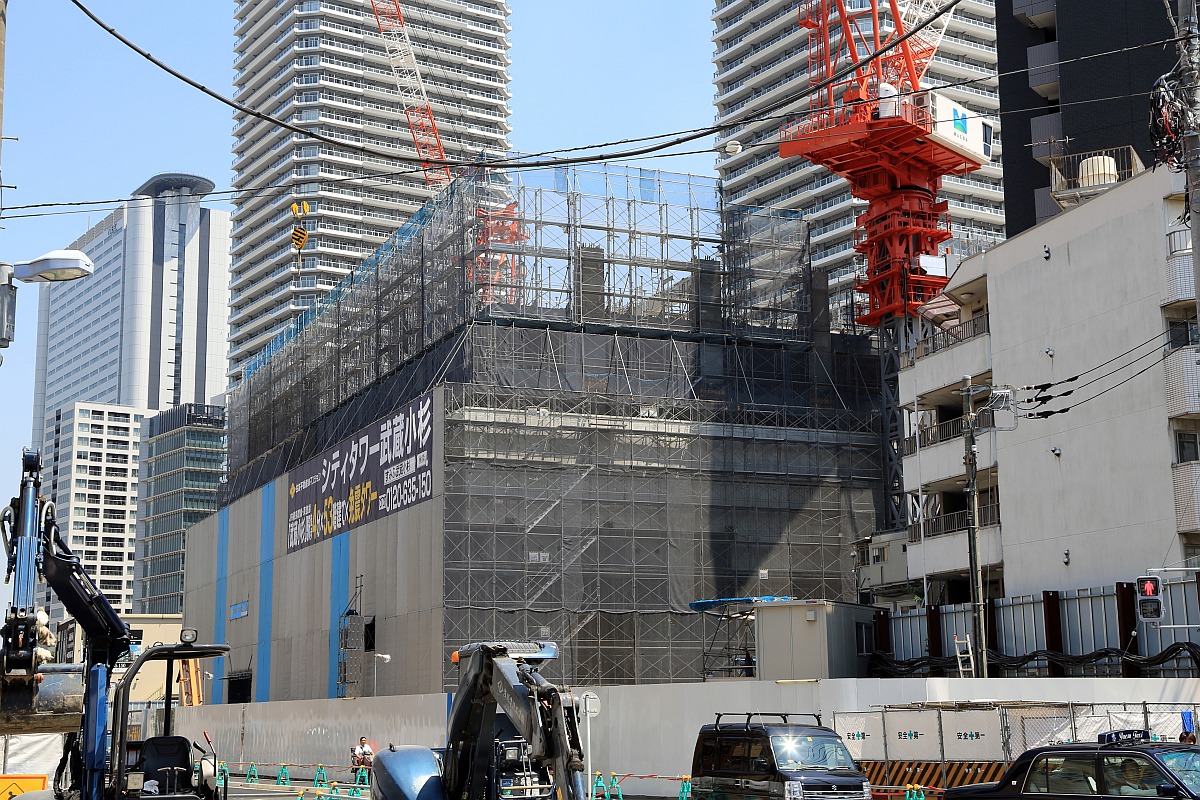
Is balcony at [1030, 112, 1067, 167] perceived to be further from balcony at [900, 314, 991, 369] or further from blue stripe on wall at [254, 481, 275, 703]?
blue stripe on wall at [254, 481, 275, 703]

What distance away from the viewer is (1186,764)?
55.1 ft

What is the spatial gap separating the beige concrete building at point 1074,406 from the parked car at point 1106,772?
2055 cm

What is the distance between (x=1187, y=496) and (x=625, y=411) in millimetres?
22788

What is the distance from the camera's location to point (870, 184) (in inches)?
2562

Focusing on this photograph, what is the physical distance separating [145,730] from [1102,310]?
29.8 meters

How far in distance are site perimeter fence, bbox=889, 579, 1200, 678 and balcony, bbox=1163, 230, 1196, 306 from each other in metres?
7.65

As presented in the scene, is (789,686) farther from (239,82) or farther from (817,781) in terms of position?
(239,82)

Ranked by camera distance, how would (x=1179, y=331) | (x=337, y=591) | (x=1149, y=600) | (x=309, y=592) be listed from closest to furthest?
(x=1149, y=600) < (x=1179, y=331) < (x=337, y=591) < (x=309, y=592)

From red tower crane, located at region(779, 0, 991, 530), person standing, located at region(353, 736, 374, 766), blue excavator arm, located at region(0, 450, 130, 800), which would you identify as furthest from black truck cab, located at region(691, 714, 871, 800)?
red tower crane, located at region(779, 0, 991, 530)

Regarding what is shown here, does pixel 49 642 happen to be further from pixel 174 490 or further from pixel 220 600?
pixel 174 490

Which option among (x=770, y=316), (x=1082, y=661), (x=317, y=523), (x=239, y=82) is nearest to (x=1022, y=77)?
(x=770, y=316)

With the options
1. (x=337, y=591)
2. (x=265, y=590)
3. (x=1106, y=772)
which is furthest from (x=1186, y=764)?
(x=265, y=590)

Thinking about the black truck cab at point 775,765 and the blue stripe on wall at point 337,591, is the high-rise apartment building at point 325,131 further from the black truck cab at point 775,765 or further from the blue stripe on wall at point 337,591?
the black truck cab at point 775,765

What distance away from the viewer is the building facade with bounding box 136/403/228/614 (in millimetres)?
146000
